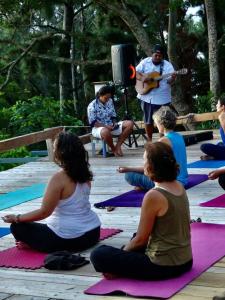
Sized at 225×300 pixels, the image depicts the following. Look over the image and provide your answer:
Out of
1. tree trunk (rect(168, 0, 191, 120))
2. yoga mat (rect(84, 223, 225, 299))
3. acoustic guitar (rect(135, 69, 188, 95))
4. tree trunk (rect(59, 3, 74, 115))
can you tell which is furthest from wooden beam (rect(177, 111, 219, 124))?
tree trunk (rect(59, 3, 74, 115))

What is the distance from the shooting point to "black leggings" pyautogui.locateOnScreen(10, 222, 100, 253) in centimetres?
462

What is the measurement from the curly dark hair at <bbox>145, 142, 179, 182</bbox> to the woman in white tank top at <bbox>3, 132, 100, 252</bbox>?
31.3 inches

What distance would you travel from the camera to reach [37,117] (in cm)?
1419

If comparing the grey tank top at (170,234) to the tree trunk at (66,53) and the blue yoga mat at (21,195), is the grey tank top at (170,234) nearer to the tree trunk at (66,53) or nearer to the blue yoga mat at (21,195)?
the blue yoga mat at (21,195)

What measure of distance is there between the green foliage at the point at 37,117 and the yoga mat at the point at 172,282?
921 centimetres

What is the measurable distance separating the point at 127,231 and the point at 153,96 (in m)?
4.44

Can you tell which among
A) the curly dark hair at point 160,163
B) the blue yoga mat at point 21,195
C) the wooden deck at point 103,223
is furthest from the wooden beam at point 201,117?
the curly dark hair at point 160,163

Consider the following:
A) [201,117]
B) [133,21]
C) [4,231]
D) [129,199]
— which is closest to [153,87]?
[201,117]

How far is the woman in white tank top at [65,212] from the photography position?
14.9ft

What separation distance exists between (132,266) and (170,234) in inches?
10.5

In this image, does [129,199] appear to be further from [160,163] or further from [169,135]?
[160,163]

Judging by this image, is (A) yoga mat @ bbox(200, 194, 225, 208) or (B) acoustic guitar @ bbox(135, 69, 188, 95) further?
(B) acoustic guitar @ bbox(135, 69, 188, 95)

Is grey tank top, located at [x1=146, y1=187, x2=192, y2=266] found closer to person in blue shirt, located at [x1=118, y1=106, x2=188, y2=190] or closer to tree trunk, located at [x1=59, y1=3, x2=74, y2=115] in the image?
person in blue shirt, located at [x1=118, y1=106, x2=188, y2=190]

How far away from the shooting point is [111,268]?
3926 mm
